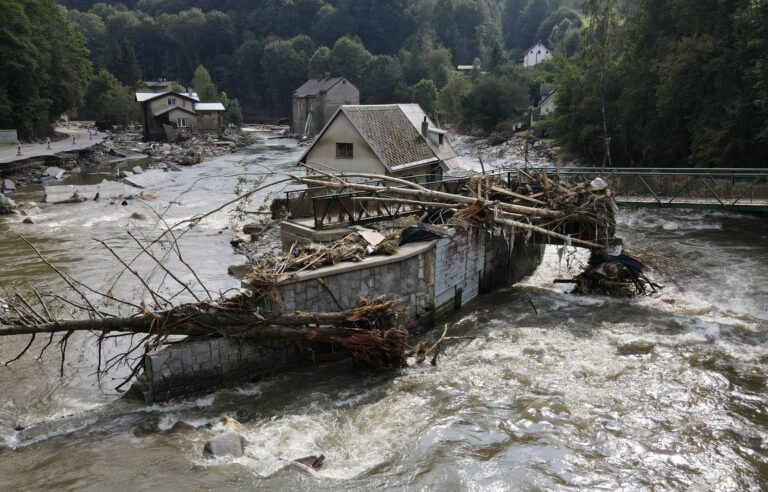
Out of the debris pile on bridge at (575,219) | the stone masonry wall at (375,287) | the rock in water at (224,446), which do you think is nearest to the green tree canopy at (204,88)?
the debris pile on bridge at (575,219)

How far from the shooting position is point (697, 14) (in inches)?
1101

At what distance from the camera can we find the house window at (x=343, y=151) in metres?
24.5

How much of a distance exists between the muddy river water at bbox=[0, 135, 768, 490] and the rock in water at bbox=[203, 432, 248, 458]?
6.4 inches

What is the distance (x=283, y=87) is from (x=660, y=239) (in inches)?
3913

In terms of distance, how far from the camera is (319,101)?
74.3m

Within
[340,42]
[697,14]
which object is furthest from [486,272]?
[340,42]

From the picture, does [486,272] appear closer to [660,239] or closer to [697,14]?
[660,239]

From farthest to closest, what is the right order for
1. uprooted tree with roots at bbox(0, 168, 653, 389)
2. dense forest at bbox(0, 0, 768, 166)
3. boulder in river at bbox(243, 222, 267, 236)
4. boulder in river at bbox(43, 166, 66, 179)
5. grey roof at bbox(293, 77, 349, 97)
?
grey roof at bbox(293, 77, 349, 97) < boulder in river at bbox(43, 166, 66, 179) < dense forest at bbox(0, 0, 768, 166) < boulder in river at bbox(243, 222, 267, 236) < uprooted tree with roots at bbox(0, 168, 653, 389)

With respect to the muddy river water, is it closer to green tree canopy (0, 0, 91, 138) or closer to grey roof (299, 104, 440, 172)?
grey roof (299, 104, 440, 172)

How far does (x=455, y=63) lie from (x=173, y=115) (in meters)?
78.1

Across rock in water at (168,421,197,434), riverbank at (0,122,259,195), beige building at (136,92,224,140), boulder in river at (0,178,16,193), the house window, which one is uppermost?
beige building at (136,92,224,140)

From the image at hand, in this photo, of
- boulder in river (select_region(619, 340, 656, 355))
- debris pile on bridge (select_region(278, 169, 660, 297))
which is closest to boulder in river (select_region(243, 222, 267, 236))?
debris pile on bridge (select_region(278, 169, 660, 297))

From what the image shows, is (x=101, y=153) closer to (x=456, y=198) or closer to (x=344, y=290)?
(x=456, y=198)

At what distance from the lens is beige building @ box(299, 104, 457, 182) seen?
938 inches
